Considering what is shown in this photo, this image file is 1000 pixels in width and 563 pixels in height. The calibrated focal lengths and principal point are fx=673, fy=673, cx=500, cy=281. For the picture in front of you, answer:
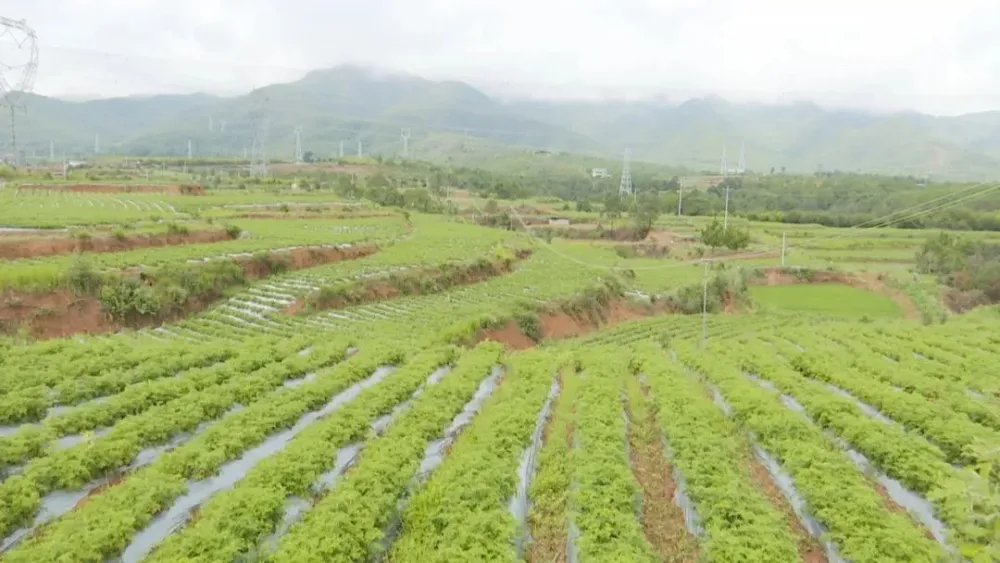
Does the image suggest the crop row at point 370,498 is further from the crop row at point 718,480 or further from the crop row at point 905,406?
the crop row at point 905,406

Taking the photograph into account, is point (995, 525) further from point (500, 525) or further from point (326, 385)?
point (326, 385)

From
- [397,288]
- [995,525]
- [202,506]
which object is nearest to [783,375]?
[995,525]

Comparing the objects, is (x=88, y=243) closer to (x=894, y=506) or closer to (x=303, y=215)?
(x=303, y=215)

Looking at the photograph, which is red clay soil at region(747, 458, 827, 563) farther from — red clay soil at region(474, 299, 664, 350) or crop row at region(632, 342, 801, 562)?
red clay soil at region(474, 299, 664, 350)

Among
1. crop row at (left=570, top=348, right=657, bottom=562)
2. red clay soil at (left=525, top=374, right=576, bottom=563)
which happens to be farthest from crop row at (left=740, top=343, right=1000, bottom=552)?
red clay soil at (left=525, top=374, right=576, bottom=563)

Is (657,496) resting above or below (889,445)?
below

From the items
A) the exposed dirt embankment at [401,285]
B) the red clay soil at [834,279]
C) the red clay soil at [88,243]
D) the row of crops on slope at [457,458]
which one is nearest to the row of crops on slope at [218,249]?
the red clay soil at [88,243]

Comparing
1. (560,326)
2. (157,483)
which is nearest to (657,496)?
(157,483)
